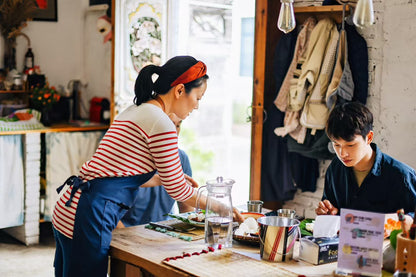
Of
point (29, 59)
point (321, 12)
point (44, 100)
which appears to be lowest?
point (44, 100)

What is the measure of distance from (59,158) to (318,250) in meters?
3.12

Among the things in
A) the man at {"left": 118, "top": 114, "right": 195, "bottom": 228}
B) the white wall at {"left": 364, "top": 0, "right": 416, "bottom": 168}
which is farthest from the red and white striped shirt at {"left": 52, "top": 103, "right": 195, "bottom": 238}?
the white wall at {"left": 364, "top": 0, "right": 416, "bottom": 168}

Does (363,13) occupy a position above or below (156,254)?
above

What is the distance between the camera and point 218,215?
7.11ft

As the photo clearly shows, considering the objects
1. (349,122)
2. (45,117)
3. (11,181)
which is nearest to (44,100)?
(45,117)

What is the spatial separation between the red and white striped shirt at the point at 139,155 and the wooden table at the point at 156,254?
19cm

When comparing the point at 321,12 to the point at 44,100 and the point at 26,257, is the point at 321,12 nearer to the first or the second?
the point at 44,100

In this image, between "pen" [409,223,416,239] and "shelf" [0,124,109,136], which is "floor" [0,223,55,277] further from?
"pen" [409,223,416,239]

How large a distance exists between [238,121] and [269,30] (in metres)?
4.44

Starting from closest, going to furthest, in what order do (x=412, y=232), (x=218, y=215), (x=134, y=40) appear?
1. (x=412, y=232)
2. (x=218, y=215)
3. (x=134, y=40)

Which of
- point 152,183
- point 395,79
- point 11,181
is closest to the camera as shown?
point 152,183

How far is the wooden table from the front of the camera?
1930 mm

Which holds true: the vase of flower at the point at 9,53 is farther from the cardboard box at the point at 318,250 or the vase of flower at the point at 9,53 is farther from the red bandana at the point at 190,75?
the cardboard box at the point at 318,250

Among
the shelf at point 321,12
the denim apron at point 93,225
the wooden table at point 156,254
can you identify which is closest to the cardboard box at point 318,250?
the wooden table at point 156,254
